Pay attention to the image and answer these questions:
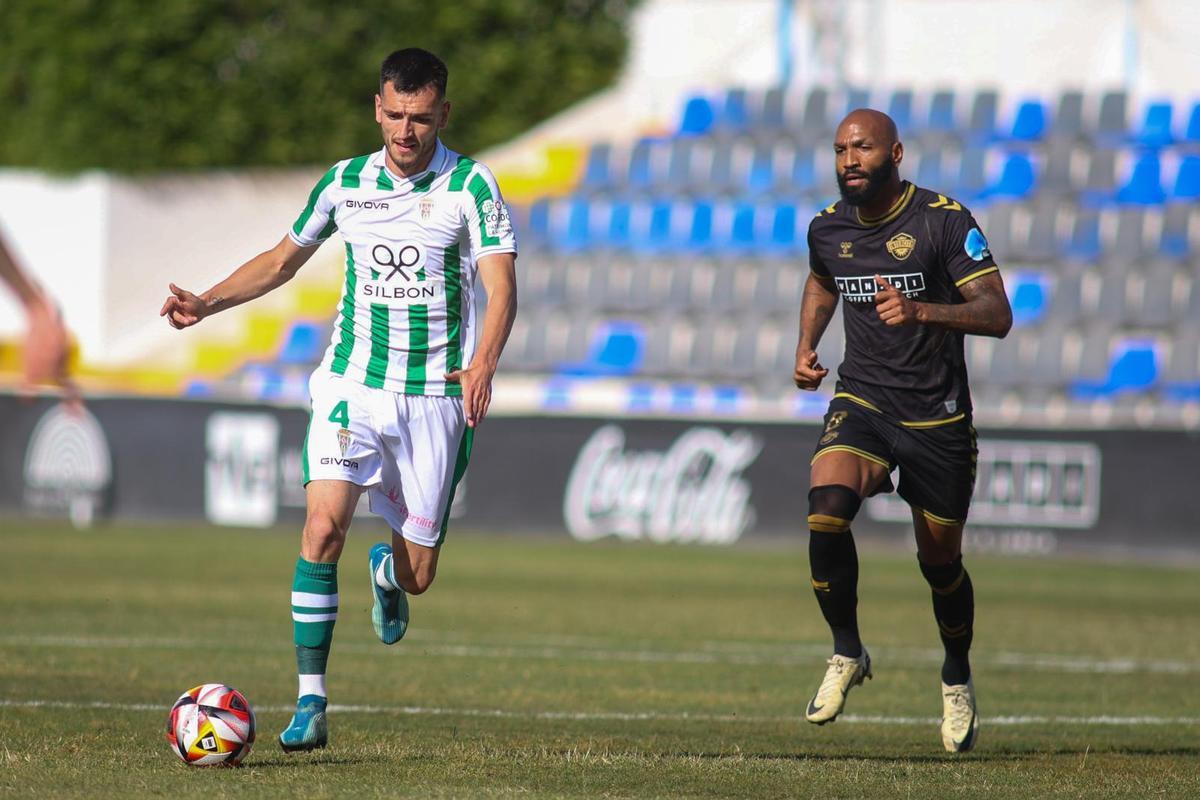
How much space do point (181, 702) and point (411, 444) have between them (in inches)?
54.5

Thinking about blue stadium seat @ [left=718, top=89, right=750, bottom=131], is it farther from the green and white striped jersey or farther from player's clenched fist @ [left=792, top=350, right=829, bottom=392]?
the green and white striped jersey

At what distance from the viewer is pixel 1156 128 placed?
22422mm

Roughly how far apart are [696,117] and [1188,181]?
6.80 meters

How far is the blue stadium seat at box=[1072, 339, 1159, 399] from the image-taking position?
66.1 ft

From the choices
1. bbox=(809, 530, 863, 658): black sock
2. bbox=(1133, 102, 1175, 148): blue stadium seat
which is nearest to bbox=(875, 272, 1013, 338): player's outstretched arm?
bbox=(809, 530, 863, 658): black sock

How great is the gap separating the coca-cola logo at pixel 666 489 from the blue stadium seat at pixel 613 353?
3.33 m

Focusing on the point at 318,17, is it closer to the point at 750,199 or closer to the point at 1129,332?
the point at 750,199

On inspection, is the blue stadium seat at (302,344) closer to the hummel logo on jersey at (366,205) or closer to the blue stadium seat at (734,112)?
the blue stadium seat at (734,112)

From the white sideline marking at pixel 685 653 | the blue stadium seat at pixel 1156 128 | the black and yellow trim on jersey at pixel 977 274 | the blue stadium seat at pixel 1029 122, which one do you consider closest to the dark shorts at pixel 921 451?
the black and yellow trim on jersey at pixel 977 274

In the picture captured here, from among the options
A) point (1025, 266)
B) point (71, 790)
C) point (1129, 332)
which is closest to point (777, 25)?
point (1025, 266)

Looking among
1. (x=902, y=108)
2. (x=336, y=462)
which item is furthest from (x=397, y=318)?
(x=902, y=108)

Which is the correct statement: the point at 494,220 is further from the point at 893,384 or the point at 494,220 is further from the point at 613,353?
the point at 613,353

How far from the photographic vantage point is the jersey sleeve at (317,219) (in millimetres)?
6984

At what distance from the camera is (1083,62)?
83.5 feet
